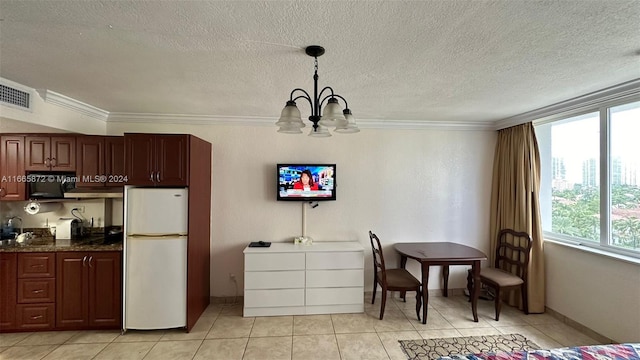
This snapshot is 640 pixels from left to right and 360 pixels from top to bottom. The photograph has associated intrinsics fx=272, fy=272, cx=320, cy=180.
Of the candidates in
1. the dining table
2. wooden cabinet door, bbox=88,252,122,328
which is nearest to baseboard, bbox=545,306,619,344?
the dining table

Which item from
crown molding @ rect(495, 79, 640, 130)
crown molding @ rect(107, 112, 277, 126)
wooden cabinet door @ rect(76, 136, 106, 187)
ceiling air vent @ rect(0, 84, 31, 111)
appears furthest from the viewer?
crown molding @ rect(107, 112, 277, 126)

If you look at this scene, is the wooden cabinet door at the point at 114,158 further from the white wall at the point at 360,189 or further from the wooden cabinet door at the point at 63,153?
the white wall at the point at 360,189

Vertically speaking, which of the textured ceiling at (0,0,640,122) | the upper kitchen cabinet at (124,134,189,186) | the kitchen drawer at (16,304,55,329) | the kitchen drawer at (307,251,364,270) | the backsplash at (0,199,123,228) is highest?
the textured ceiling at (0,0,640,122)

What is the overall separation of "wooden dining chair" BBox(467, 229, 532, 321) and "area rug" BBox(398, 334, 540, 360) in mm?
446

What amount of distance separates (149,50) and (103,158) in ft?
5.89

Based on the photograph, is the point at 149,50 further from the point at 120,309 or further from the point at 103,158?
the point at 120,309

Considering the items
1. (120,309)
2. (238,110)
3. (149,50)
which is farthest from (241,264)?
(149,50)

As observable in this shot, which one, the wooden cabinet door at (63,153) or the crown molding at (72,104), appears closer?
the crown molding at (72,104)

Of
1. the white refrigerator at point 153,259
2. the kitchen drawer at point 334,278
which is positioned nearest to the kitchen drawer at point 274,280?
the kitchen drawer at point 334,278

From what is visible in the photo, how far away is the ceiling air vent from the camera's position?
2.36m

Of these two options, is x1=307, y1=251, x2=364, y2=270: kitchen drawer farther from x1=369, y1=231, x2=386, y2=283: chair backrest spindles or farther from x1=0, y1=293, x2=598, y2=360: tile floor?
x1=0, y1=293, x2=598, y2=360: tile floor

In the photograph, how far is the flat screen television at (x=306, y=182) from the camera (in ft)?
11.9

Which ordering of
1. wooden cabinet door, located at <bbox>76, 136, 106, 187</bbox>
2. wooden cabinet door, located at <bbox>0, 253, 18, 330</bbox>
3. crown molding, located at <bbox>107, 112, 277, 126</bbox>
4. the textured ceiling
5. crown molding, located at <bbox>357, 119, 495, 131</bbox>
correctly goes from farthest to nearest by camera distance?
crown molding, located at <bbox>357, 119, 495, 131</bbox>, crown molding, located at <bbox>107, 112, 277, 126</bbox>, wooden cabinet door, located at <bbox>76, 136, 106, 187</bbox>, wooden cabinet door, located at <bbox>0, 253, 18, 330</bbox>, the textured ceiling

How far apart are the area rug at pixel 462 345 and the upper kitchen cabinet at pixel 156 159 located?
283 cm
